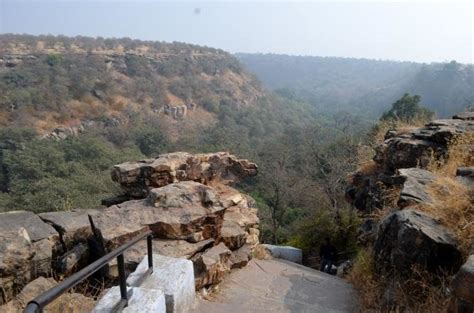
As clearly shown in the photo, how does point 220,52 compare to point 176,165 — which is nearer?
point 176,165

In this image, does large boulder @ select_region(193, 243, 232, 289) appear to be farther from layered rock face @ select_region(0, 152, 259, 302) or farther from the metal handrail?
Answer: the metal handrail

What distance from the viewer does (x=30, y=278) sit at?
4.83 meters

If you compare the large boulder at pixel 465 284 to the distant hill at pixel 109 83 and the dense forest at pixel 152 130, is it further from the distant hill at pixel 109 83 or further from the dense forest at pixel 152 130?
the distant hill at pixel 109 83

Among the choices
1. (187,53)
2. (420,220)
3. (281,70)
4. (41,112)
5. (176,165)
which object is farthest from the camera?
(281,70)

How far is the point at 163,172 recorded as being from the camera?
7945mm

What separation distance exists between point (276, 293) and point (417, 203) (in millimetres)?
2268

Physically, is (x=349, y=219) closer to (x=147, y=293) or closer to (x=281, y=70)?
(x=147, y=293)

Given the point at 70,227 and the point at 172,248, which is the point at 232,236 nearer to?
the point at 172,248

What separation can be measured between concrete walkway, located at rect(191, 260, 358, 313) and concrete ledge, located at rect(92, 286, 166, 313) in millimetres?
1001

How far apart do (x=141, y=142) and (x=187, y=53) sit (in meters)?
46.5

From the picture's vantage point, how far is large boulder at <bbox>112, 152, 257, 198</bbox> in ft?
25.7

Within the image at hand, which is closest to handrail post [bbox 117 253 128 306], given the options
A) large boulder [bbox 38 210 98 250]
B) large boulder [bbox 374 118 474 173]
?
large boulder [bbox 38 210 98 250]

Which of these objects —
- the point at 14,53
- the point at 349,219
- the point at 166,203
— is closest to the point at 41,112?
the point at 14,53

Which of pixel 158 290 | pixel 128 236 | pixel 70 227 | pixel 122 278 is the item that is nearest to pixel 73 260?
pixel 70 227
